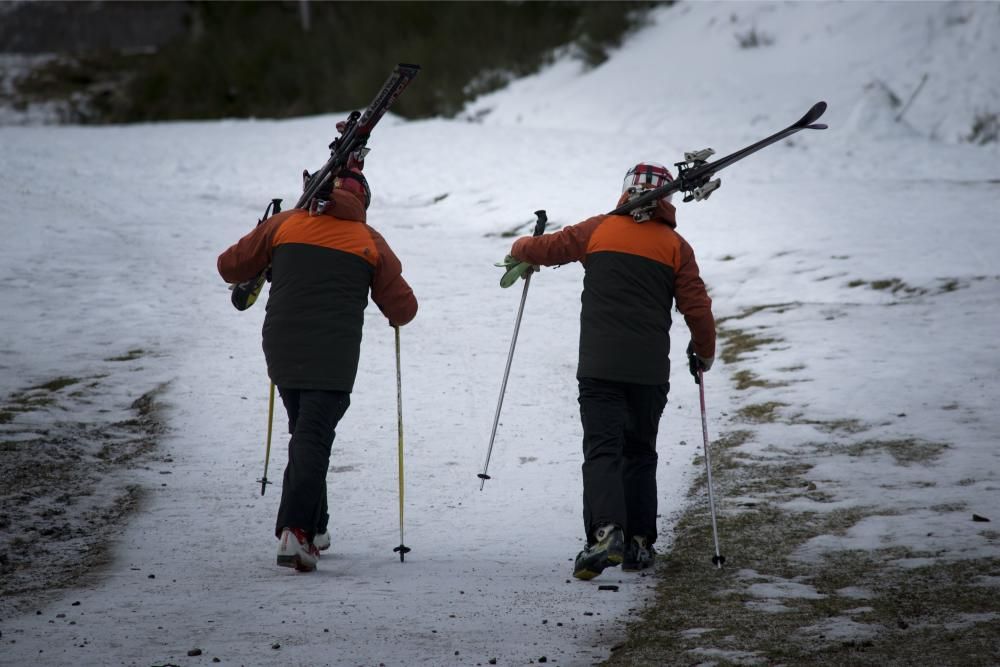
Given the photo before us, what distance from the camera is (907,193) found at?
14344mm

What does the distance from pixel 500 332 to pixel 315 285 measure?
17.0 feet

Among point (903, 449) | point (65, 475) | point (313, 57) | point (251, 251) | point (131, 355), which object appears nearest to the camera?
point (251, 251)

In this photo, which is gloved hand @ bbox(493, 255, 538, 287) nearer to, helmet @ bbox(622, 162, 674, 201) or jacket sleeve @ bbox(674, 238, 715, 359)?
helmet @ bbox(622, 162, 674, 201)

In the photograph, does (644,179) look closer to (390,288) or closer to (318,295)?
(390,288)

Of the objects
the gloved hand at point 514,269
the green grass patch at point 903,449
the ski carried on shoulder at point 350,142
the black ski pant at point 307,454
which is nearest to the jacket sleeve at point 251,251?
the ski carried on shoulder at point 350,142

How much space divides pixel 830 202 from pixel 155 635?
11.7 meters

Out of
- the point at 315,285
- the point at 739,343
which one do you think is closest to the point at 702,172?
the point at 315,285

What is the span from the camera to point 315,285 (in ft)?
17.1

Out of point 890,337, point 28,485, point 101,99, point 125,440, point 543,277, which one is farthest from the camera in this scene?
point 101,99

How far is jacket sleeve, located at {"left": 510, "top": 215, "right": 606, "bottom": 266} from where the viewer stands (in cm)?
547

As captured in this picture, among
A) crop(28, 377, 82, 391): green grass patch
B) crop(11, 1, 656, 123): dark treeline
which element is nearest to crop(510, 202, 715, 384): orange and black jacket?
crop(28, 377, 82, 391): green grass patch

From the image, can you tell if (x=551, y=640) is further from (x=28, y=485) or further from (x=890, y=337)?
(x=890, y=337)

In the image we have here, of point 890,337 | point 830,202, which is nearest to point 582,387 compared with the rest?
point 890,337

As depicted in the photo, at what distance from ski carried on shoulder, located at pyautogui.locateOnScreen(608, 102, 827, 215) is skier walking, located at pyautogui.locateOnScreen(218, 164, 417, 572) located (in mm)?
1246
